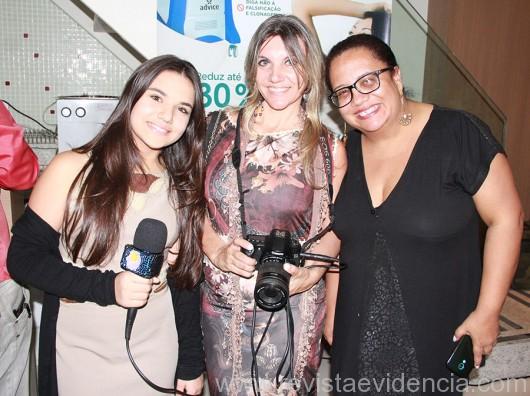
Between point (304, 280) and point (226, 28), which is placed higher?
point (226, 28)

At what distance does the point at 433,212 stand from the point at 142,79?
0.90 m

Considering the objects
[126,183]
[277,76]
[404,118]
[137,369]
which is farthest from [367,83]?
[137,369]

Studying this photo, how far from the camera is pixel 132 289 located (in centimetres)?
107

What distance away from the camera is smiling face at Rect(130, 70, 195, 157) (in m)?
1.29

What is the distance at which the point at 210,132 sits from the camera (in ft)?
5.14

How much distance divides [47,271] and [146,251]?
288 millimetres

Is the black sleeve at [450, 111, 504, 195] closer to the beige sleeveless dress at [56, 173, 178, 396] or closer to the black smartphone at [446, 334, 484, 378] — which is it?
the black smartphone at [446, 334, 484, 378]

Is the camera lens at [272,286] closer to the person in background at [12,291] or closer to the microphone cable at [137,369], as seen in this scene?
the microphone cable at [137,369]

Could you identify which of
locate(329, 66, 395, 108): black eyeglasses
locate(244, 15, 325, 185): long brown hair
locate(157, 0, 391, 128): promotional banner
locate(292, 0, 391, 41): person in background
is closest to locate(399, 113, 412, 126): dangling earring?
locate(329, 66, 395, 108): black eyeglasses

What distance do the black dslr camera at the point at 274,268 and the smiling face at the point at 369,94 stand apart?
1.43 ft

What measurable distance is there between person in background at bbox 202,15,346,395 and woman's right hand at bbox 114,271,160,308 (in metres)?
0.42

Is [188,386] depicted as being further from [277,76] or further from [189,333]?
[277,76]

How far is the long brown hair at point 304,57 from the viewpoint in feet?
4.91

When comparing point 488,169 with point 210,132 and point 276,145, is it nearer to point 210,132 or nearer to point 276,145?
point 276,145
